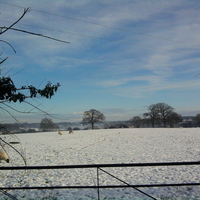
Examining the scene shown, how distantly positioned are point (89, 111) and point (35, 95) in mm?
87601

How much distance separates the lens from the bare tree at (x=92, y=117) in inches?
3551

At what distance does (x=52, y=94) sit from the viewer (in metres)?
4.12

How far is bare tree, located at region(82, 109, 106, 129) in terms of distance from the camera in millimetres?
90188

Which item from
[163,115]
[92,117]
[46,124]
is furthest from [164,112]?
[46,124]

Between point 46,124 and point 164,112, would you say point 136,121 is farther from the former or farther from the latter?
point 46,124

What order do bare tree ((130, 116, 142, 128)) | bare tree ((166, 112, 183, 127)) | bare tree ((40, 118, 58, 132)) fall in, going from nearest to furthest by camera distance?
bare tree ((40, 118, 58, 132)), bare tree ((166, 112, 183, 127)), bare tree ((130, 116, 142, 128))

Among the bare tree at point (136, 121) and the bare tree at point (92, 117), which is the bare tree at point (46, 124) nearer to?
the bare tree at point (92, 117)

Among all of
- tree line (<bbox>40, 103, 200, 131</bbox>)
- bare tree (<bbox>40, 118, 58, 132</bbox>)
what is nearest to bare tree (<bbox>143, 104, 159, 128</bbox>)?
tree line (<bbox>40, 103, 200, 131</bbox>)

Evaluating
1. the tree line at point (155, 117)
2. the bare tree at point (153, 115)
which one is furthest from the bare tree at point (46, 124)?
the bare tree at point (153, 115)

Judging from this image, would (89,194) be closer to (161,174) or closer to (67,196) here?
(67,196)

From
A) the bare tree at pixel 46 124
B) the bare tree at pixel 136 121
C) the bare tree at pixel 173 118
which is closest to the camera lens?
the bare tree at pixel 46 124

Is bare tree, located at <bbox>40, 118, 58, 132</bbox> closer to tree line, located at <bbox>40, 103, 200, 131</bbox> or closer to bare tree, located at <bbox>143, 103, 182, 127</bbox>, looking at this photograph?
tree line, located at <bbox>40, 103, 200, 131</bbox>

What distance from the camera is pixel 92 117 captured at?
90.8 m

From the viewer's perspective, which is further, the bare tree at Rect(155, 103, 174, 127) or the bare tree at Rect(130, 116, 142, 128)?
the bare tree at Rect(130, 116, 142, 128)
